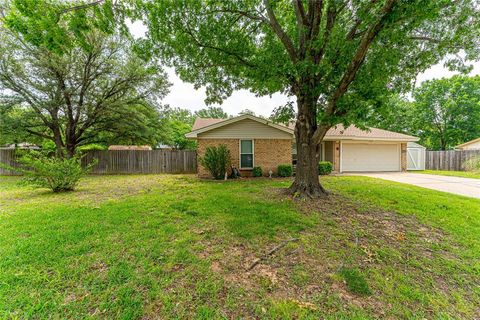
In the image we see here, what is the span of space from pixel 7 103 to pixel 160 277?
15.8 meters

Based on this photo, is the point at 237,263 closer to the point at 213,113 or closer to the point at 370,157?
the point at 370,157

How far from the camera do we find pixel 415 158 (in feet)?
56.1

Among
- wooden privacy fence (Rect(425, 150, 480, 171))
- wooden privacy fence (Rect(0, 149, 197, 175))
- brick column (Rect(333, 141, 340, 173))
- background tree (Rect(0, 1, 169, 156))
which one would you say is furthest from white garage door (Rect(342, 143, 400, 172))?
background tree (Rect(0, 1, 169, 156))

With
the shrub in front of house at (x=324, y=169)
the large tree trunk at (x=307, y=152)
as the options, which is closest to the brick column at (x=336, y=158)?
the shrub in front of house at (x=324, y=169)

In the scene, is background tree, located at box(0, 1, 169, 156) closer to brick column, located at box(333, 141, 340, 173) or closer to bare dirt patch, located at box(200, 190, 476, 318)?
bare dirt patch, located at box(200, 190, 476, 318)

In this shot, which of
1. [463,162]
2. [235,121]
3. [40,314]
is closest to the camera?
[40,314]

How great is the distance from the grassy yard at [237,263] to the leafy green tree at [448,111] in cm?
2839

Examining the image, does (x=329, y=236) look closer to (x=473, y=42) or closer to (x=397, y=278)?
(x=397, y=278)

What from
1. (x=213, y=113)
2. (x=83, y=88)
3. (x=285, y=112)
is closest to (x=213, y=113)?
(x=213, y=113)

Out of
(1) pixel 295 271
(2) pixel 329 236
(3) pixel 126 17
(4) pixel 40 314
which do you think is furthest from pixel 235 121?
(4) pixel 40 314

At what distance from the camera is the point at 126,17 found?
580 centimetres

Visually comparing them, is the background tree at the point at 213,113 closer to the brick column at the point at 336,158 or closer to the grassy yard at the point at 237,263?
the brick column at the point at 336,158

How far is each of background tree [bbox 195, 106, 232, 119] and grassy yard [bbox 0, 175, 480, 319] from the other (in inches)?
1429

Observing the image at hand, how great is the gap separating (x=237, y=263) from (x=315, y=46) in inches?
212
